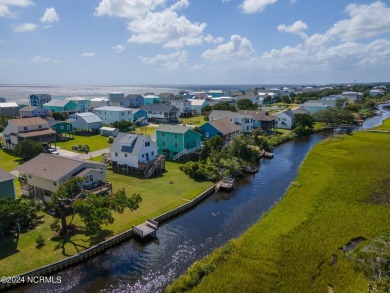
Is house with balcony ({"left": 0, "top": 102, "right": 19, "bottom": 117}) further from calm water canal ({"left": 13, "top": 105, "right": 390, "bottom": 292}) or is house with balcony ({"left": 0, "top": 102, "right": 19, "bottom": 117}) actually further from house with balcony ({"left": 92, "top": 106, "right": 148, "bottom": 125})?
calm water canal ({"left": 13, "top": 105, "right": 390, "bottom": 292})

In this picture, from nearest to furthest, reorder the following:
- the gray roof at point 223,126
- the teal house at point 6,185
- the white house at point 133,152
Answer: the teal house at point 6,185, the white house at point 133,152, the gray roof at point 223,126

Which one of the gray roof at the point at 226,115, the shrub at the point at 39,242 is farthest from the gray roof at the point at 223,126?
the shrub at the point at 39,242

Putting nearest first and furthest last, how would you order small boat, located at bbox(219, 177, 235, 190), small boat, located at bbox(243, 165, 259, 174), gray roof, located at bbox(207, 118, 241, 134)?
small boat, located at bbox(219, 177, 235, 190) → small boat, located at bbox(243, 165, 259, 174) → gray roof, located at bbox(207, 118, 241, 134)

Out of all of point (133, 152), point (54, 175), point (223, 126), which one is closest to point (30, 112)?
point (133, 152)

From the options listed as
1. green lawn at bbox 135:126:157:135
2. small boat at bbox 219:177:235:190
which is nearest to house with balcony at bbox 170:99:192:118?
green lawn at bbox 135:126:157:135

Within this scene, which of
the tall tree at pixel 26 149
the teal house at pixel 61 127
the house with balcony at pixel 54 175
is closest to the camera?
the house with balcony at pixel 54 175

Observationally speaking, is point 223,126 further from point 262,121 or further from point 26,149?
point 26,149

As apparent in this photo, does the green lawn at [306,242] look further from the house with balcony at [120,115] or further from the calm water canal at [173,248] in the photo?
the house with balcony at [120,115]
